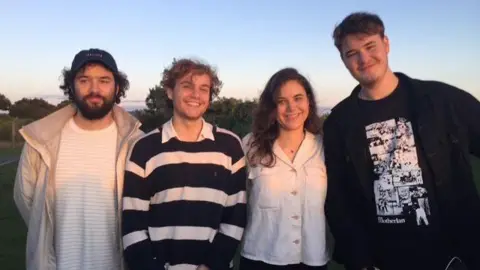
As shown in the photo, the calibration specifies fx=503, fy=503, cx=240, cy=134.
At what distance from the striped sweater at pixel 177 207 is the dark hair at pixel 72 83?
0.61 metres

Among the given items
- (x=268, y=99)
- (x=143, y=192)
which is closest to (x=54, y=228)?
(x=143, y=192)

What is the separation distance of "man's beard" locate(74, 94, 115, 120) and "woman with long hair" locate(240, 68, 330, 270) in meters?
1.02

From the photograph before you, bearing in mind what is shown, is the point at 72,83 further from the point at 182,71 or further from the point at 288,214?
the point at 288,214

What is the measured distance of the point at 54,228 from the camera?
3.38 m

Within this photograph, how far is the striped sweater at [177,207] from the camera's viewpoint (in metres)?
3.15

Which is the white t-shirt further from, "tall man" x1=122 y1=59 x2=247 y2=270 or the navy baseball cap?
the navy baseball cap

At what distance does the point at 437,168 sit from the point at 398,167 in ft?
0.72

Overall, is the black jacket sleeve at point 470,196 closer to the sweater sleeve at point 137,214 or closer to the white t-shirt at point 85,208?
the sweater sleeve at point 137,214

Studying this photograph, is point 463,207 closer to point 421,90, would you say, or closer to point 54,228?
point 421,90

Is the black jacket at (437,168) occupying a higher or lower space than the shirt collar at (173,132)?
lower

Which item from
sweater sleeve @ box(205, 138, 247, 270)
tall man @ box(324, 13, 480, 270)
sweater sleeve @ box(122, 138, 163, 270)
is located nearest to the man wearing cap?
sweater sleeve @ box(122, 138, 163, 270)

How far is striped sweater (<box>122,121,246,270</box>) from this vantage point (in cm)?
315

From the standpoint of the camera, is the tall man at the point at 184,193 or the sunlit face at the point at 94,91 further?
the sunlit face at the point at 94,91

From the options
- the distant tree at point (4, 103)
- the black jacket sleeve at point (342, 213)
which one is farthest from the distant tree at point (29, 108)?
the black jacket sleeve at point (342, 213)
